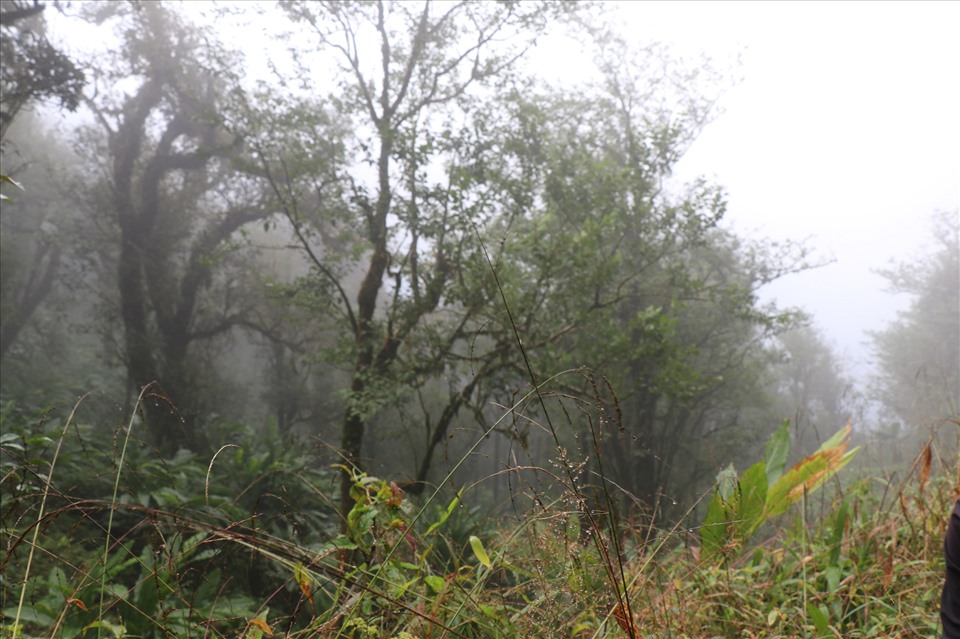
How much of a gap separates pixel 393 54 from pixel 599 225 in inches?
136

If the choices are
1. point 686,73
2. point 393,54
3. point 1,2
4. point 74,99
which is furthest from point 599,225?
point 1,2

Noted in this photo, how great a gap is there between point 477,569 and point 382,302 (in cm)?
1264

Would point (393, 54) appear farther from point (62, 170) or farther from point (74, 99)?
point (62, 170)

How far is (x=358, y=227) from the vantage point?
305 inches

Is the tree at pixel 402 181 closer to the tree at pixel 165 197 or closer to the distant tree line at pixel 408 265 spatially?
the distant tree line at pixel 408 265

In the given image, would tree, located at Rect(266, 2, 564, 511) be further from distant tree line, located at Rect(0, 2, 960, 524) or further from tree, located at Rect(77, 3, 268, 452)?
tree, located at Rect(77, 3, 268, 452)

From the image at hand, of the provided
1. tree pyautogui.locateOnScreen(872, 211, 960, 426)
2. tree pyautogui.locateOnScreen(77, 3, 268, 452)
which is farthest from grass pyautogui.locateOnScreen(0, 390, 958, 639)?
tree pyautogui.locateOnScreen(872, 211, 960, 426)

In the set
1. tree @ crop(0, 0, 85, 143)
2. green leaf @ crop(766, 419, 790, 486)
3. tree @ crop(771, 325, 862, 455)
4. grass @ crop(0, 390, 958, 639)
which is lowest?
grass @ crop(0, 390, 958, 639)

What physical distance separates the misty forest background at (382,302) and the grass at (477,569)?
2.0 inches

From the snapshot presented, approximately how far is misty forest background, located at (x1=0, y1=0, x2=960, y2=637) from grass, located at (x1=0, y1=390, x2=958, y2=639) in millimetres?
50

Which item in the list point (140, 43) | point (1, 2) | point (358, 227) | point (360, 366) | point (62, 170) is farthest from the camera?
point (62, 170)

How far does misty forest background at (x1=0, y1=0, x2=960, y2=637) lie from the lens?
2316mm

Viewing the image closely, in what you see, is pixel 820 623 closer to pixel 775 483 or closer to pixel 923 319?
pixel 775 483

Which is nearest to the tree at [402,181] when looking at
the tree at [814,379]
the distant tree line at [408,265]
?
the distant tree line at [408,265]
